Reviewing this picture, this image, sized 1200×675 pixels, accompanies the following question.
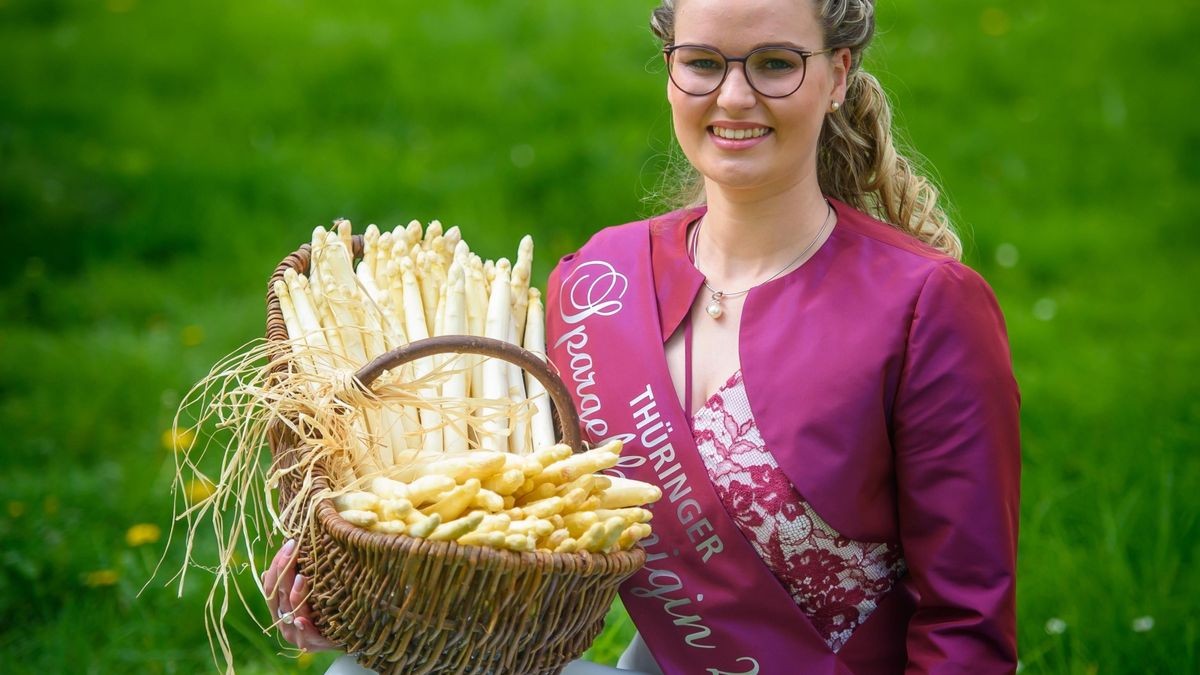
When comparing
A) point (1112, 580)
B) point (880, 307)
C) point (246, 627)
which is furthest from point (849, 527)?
point (246, 627)

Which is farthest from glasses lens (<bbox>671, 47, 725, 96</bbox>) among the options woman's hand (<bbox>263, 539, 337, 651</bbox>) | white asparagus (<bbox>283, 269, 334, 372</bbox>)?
woman's hand (<bbox>263, 539, 337, 651</bbox>)

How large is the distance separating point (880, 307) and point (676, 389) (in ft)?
1.40

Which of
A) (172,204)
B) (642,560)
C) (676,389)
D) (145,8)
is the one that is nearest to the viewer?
(642,560)

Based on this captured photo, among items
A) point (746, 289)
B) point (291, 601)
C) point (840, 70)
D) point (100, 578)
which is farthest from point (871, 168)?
point (100, 578)

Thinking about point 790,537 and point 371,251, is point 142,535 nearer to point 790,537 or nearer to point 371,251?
point 371,251

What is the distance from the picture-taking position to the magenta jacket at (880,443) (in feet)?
7.43

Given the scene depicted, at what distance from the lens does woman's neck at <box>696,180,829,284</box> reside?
251cm

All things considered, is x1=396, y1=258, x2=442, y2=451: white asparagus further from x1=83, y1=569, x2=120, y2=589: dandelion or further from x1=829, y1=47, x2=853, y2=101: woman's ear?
x1=83, y1=569, x2=120, y2=589: dandelion

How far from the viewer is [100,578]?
384cm

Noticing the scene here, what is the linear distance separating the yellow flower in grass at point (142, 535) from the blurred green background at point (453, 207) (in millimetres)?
10

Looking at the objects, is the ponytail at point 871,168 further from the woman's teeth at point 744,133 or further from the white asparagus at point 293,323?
the white asparagus at point 293,323

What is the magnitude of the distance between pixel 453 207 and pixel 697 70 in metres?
3.49

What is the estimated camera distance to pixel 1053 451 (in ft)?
14.4

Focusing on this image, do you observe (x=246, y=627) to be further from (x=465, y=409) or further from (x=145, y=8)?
(x=145, y=8)
